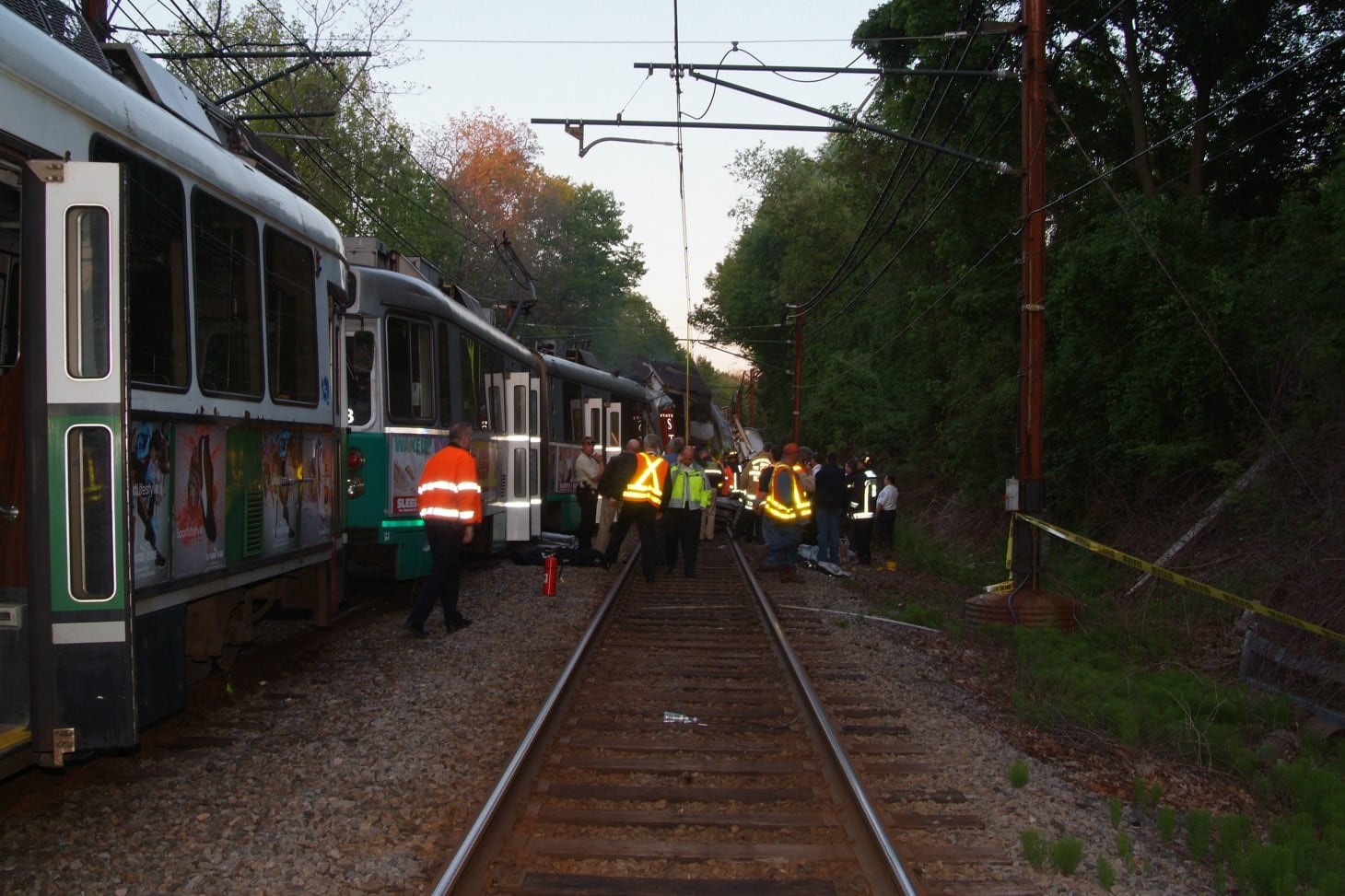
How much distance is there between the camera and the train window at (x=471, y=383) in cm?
1270

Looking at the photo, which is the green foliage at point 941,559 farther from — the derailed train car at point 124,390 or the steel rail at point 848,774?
the derailed train car at point 124,390

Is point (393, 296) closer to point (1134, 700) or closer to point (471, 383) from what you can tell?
point (471, 383)

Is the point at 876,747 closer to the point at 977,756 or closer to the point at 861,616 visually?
the point at 977,756

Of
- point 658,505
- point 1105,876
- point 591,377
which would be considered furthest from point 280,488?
point 591,377

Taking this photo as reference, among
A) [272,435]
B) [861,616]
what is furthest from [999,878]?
[861,616]

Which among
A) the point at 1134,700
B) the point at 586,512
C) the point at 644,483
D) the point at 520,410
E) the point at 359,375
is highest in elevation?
the point at 359,375

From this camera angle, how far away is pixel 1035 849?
194 inches

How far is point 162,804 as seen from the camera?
5578mm

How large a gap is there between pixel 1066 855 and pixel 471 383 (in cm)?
937

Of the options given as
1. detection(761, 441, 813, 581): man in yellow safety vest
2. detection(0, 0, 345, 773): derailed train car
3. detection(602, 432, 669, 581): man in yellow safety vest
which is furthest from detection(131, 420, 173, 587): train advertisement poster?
detection(761, 441, 813, 581): man in yellow safety vest

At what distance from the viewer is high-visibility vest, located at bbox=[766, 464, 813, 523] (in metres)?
14.1

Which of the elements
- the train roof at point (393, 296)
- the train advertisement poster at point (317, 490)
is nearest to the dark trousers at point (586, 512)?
the train roof at point (393, 296)

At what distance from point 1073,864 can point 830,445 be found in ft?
111

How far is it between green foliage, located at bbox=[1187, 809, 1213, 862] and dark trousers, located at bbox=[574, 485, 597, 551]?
41.4 ft
